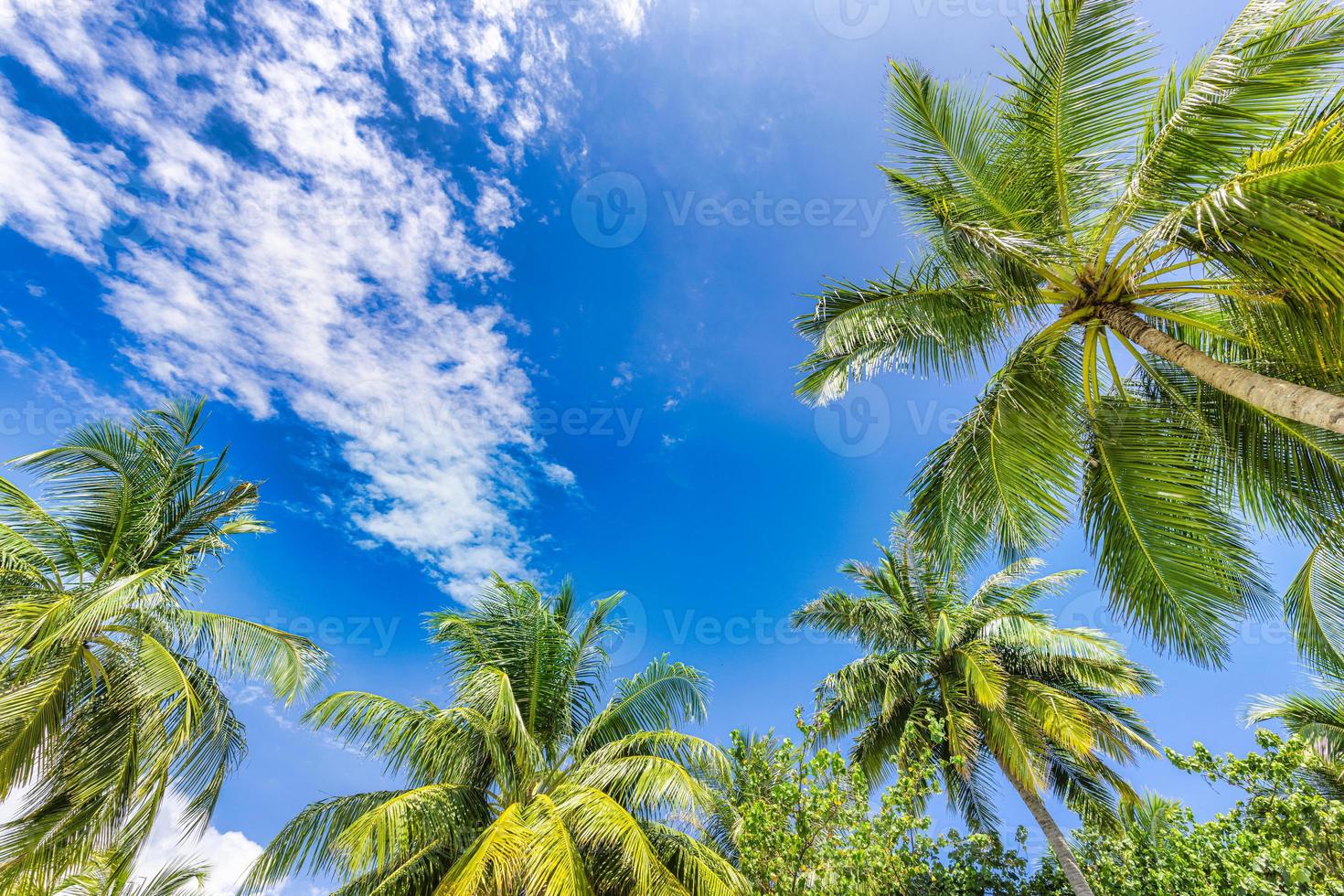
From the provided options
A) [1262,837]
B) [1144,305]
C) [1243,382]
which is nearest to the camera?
[1243,382]

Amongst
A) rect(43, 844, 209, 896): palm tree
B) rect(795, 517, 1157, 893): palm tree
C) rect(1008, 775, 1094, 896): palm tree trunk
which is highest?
rect(795, 517, 1157, 893): palm tree

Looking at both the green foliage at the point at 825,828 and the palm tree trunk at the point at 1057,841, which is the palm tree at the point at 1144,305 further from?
the palm tree trunk at the point at 1057,841

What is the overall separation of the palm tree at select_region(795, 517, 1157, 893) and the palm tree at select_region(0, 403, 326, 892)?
1119 centimetres

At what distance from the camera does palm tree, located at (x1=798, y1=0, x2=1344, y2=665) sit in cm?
465

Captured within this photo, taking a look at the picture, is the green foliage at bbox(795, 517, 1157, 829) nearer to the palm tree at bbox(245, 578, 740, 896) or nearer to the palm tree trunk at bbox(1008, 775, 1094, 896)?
the palm tree trunk at bbox(1008, 775, 1094, 896)

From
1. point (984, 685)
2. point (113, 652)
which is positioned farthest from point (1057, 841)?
point (113, 652)

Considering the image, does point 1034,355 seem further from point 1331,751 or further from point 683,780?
point 1331,751

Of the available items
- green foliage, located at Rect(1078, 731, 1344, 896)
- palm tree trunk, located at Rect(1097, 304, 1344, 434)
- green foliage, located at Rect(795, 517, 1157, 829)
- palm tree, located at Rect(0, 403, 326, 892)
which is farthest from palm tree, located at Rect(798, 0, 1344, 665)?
palm tree, located at Rect(0, 403, 326, 892)

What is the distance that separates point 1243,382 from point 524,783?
35.1 feet

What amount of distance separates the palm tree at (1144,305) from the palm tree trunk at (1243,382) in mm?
18

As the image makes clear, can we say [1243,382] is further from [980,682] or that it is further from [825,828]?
[980,682]

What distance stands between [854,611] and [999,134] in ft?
34.5

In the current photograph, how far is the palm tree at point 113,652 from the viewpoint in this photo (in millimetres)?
Result: 7316

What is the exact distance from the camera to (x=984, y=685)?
11.0 meters
